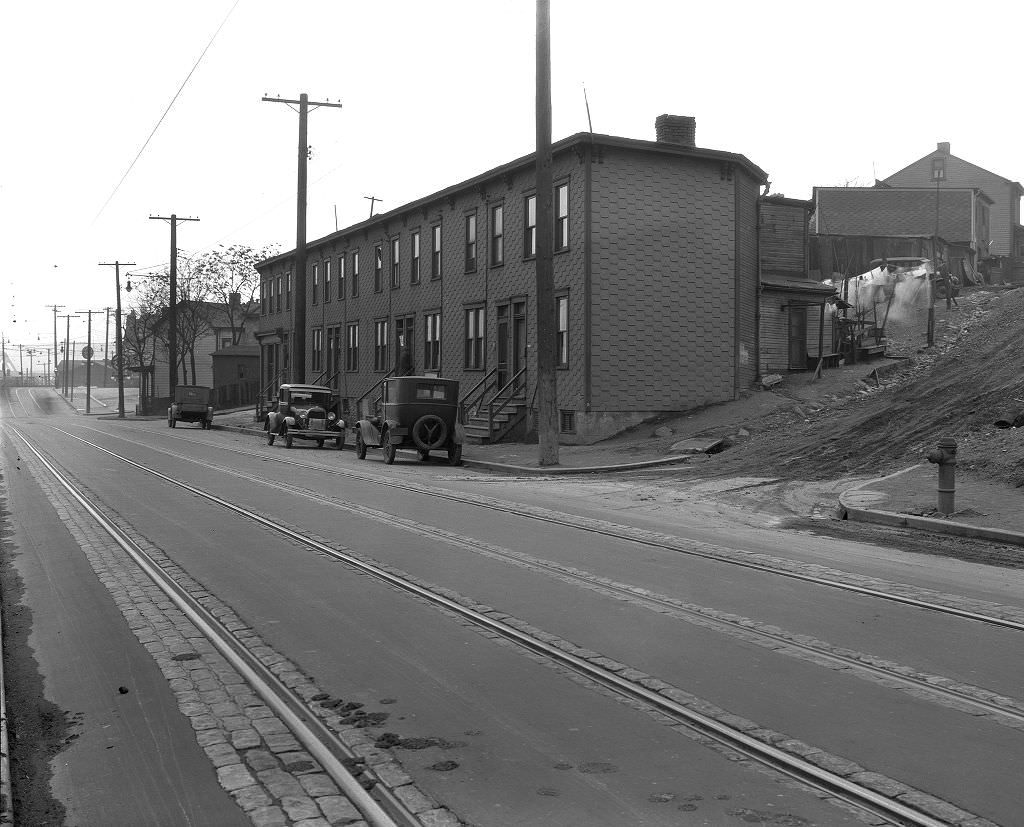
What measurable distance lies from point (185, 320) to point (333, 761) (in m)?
79.7

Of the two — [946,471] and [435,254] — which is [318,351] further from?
[946,471]

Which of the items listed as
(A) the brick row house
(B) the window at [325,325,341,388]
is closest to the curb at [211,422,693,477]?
(A) the brick row house

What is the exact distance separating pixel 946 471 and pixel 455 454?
48.8ft

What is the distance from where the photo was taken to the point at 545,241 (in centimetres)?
2206

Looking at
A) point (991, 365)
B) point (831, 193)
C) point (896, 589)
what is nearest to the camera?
point (896, 589)

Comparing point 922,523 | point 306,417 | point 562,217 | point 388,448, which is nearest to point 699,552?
point 922,523

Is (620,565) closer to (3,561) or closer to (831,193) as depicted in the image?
(3,561)

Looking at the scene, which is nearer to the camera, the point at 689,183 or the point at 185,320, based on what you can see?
the point at 689,183

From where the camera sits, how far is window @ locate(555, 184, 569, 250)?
30062mm

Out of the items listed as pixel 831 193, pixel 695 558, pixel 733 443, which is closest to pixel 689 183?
pixel 733 443

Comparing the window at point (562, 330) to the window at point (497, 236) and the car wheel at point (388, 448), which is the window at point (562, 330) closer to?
the window at point (497, 236)

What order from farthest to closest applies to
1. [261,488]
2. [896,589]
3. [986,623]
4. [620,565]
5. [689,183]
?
[689,183], [261,488], [620,565], [896,589], [986,623]

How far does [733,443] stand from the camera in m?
24.0

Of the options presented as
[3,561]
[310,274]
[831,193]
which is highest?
[831,193]
